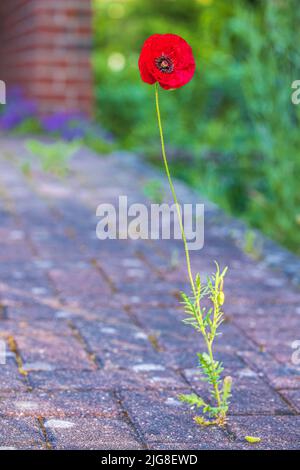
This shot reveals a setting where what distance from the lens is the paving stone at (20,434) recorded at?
1.98m

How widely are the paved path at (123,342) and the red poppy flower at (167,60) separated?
2.69ft

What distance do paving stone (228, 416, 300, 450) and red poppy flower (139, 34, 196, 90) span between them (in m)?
0.82

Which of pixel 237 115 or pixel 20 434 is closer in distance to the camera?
pixel 20 434

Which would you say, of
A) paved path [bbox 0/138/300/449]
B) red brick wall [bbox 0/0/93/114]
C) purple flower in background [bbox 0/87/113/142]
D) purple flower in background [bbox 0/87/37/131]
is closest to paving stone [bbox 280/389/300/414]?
paved path [bbox 0/138/300/449]

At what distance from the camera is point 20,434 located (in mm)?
2055

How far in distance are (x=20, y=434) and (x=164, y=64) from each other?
0.90 metres

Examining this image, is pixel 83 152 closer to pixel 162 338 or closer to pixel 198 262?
pixel 198 262

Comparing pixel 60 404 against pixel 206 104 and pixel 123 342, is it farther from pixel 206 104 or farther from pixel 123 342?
pixel 206 104

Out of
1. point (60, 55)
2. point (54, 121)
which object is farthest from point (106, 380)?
point (60, 55)

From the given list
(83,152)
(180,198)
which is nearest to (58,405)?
(180,198)

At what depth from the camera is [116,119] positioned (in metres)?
9.46

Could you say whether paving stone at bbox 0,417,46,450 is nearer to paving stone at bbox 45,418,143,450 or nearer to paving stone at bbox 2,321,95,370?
paving stone at bbox 45,418,143,450

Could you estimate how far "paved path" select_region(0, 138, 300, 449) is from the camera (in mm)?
2135

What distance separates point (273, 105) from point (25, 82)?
5267 mm
